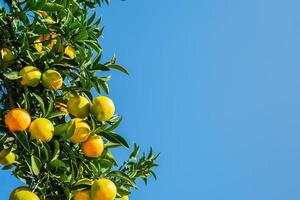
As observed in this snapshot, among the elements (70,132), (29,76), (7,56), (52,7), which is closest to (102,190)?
(70,132)

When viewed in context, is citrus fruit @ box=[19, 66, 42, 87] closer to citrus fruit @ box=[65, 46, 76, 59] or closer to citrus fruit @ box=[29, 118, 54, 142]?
citrus fruit @ box=[29, 118, 54, 142]

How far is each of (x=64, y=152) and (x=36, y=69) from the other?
485mm

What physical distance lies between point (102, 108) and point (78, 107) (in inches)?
5.3

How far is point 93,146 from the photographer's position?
103 inches

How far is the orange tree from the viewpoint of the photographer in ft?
8.13

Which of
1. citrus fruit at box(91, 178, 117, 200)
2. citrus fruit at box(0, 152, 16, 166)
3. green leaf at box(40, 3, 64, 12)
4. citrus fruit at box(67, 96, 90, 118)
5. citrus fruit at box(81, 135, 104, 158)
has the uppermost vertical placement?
green leaf at box(40, 3, 64, 12)

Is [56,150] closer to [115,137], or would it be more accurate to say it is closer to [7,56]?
[115,137]

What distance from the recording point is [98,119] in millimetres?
2713

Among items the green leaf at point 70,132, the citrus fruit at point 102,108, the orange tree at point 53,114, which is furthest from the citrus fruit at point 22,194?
Result: the citrus fruit at point 102,108

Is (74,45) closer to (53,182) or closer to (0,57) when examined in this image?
(0,57)

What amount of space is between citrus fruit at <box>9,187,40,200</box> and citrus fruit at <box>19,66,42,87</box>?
57cm

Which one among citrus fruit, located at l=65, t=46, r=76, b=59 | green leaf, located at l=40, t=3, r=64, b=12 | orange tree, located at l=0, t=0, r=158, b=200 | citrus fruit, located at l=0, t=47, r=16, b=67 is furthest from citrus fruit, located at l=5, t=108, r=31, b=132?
green leaf, located at l=40, t=3, r=64, b=12

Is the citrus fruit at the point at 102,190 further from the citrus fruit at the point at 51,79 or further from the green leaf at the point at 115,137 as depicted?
the citrus fruit at the point at 51,79

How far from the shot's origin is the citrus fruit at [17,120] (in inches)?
95.0
